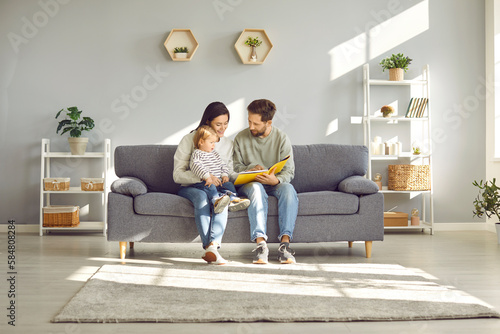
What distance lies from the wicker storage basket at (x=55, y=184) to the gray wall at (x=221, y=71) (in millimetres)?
356

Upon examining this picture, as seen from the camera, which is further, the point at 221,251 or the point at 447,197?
the point at 447,197

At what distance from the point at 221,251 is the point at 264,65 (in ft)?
6.62

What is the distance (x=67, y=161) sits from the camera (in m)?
5.22

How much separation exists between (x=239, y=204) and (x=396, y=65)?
8.24 feet

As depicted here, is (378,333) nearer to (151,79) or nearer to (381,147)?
(381,147)

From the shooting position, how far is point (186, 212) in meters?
3.54

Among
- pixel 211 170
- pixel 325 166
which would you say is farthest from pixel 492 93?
pixel 211 170

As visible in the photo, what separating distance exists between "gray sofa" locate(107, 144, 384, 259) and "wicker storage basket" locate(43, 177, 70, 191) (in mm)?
1128

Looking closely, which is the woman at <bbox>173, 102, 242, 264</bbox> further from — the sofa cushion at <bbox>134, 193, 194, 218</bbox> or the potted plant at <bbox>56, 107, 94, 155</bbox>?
the potted plant at <bbox>56, 107, 94, 155</bbox>

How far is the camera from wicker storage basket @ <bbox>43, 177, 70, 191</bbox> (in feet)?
16.0

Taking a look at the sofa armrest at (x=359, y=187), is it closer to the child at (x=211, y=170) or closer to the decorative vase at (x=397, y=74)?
the child at (x=211, y=170)

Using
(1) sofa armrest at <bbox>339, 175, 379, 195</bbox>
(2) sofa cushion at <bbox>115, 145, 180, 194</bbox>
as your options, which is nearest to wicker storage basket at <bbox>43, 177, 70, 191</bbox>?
(2) sofa cushion at <bbox>115, 145, 180, 194</bbox>

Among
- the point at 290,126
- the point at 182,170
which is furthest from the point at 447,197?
the point at 182,170

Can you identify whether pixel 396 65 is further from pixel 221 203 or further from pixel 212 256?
pixel 212 256
